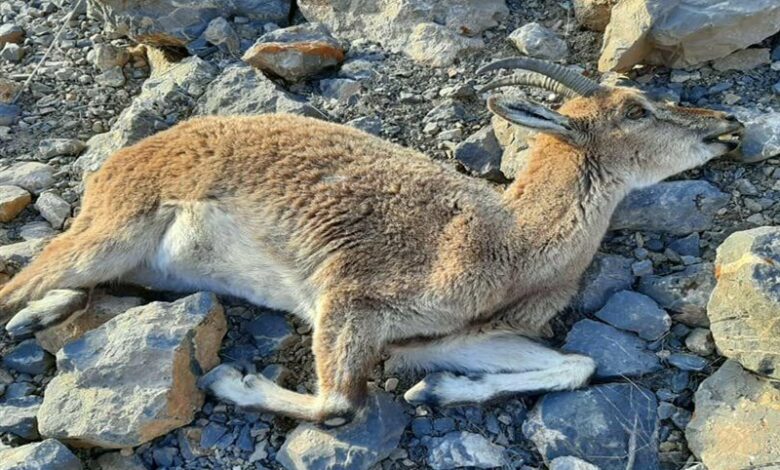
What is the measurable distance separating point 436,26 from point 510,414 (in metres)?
4.31

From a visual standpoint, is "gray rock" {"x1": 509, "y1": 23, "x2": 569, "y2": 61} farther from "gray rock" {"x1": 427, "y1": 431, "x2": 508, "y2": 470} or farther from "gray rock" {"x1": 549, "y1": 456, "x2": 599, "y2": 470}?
"gray rock" {"x1": 549, "y1": 456, "x2": 599, "y2": 470}

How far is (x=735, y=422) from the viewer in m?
5.89

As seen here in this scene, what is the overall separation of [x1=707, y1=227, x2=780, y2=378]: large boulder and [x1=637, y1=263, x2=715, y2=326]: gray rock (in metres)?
0.35

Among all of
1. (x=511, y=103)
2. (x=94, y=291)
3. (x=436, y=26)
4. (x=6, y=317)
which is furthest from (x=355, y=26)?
(x=6, y=317)

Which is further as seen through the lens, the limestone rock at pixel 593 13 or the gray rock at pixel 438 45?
the gray rock at pixel 438 45

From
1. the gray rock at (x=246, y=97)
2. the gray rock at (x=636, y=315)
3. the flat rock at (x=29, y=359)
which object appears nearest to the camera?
the gray rock at (x=636, y=315)

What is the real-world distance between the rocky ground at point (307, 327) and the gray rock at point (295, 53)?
2 centimetres

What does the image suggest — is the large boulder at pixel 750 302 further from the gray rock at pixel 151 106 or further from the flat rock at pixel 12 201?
the flat rock at pixel 12 201

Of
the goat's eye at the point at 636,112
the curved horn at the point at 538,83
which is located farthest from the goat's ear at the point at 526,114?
the goat's eye at the point at 636,112

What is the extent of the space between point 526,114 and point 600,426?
247 cm

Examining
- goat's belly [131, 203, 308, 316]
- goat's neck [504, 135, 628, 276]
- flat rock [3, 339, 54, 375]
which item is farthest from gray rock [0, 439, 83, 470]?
goat's neck [504, 135, 628, 276]

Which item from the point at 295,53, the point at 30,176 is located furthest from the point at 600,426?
the point at 30,176

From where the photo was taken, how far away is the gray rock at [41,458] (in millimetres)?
5797

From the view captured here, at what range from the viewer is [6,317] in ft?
22.8
